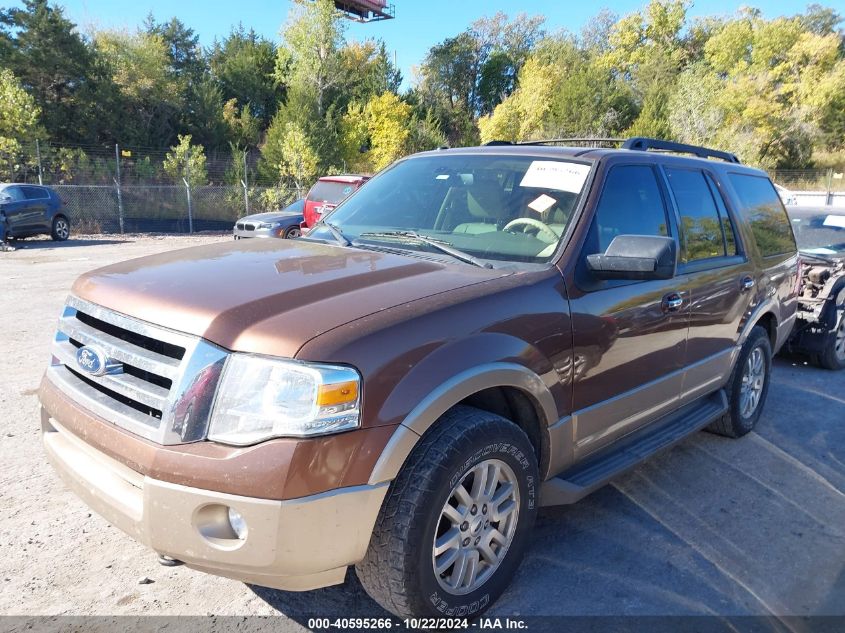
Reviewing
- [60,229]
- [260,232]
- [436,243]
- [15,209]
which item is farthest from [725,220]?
[60,229]

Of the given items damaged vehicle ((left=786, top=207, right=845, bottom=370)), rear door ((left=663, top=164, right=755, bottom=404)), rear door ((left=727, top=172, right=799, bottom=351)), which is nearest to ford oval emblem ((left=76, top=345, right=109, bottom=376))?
rear door ((left=663, top=164, right=755, bottom=404))

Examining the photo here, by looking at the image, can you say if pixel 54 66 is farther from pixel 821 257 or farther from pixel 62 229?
pixel 821 257

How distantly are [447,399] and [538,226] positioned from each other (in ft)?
4.12

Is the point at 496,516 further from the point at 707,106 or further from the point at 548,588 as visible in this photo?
the point at 707,106

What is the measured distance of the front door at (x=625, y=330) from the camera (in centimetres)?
295

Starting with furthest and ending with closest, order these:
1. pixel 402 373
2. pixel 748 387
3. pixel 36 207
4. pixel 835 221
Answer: pixel 36 207 → pixel 835 221 → pixel 748 387 → pixel 402 373

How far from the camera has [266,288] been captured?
241cm

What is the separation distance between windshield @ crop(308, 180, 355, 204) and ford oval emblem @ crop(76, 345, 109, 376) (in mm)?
12578

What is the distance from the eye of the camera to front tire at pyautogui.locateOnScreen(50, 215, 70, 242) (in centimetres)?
1785

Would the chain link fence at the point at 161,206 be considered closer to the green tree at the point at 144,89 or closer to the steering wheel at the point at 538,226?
the green tree at the point at 144,89

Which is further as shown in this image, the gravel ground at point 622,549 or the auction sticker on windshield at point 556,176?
the auction sticker on windshield at point 556,176

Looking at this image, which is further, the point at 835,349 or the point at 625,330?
the point at 835,349

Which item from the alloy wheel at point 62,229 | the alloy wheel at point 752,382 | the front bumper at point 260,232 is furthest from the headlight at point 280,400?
the alloy wheel at point 62,229

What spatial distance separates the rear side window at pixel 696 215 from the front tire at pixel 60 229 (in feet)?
60.4
